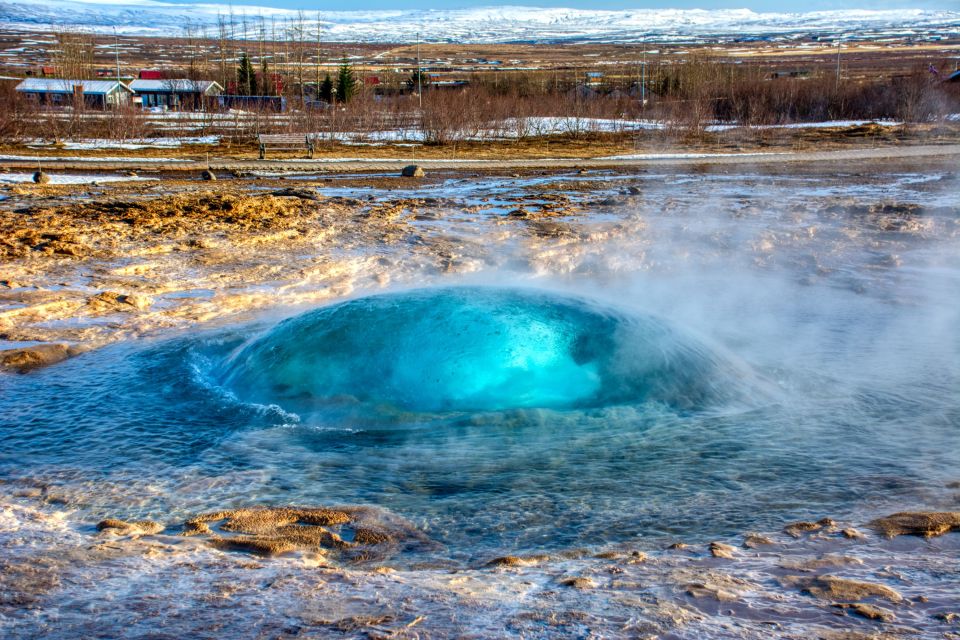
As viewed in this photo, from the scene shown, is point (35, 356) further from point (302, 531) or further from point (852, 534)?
point (852, 534)

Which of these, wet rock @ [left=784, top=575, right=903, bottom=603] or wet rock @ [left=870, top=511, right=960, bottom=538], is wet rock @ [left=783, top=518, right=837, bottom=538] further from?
wet rock @ [left=784, top=575, right=903, bottom=603]

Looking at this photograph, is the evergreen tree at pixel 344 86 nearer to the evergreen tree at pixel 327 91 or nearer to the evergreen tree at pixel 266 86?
the evergreen tree at pixel 327 91

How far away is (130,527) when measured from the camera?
3227 mm

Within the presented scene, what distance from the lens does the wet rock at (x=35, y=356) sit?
17.5ft

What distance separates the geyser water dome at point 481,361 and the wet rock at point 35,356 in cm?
140

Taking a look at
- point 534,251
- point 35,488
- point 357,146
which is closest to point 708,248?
point 534,251

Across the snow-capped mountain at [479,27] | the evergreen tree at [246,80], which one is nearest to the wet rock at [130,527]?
the evergreen tree at [246,80]

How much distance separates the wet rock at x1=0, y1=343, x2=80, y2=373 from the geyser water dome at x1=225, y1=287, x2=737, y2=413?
1.40m

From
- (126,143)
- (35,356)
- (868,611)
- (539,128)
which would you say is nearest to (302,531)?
(868,611)

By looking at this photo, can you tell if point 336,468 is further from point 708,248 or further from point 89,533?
point 708,248

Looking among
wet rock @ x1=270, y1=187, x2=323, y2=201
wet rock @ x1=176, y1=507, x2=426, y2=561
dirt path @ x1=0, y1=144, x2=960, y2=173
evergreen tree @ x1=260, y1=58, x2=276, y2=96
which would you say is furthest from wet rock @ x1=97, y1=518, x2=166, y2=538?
evergreen tree @ x1=260, y1=58, x2=276, y2=96

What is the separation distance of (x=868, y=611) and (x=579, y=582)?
2.60ft

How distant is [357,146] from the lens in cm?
2311

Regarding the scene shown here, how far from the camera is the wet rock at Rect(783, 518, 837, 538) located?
314 centimetres
